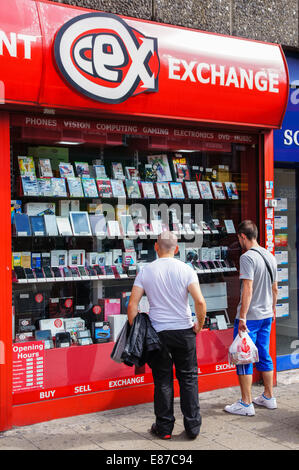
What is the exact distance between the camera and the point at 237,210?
7316mm

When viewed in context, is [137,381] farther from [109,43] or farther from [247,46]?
[247,46]

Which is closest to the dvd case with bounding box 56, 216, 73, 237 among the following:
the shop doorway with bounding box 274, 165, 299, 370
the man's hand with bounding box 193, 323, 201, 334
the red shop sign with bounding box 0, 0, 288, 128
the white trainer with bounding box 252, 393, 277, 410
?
the red shop sign with bounding box 0, 0, 288, 128

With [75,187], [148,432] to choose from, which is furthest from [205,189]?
[148,432]

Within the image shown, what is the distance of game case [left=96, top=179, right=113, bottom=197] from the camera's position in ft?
21.2

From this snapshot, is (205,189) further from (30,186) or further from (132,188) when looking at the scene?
(30,186)

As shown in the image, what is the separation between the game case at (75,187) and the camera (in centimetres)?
628

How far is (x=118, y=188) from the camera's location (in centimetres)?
658

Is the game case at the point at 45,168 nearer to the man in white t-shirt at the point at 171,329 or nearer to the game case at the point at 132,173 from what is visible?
the game case at the point at 132,173

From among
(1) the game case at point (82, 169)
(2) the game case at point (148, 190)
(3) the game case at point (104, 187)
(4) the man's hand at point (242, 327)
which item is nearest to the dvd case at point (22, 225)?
(1) the game case at point (82, 169)

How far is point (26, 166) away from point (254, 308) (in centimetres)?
278

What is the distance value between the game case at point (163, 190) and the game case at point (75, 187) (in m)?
1.01

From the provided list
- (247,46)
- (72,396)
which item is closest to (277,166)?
(247,46)

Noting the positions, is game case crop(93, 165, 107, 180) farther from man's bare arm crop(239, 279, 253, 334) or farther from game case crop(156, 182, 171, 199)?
man's bare arm crop(239, 279, 253, 334)

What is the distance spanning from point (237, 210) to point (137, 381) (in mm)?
2527
